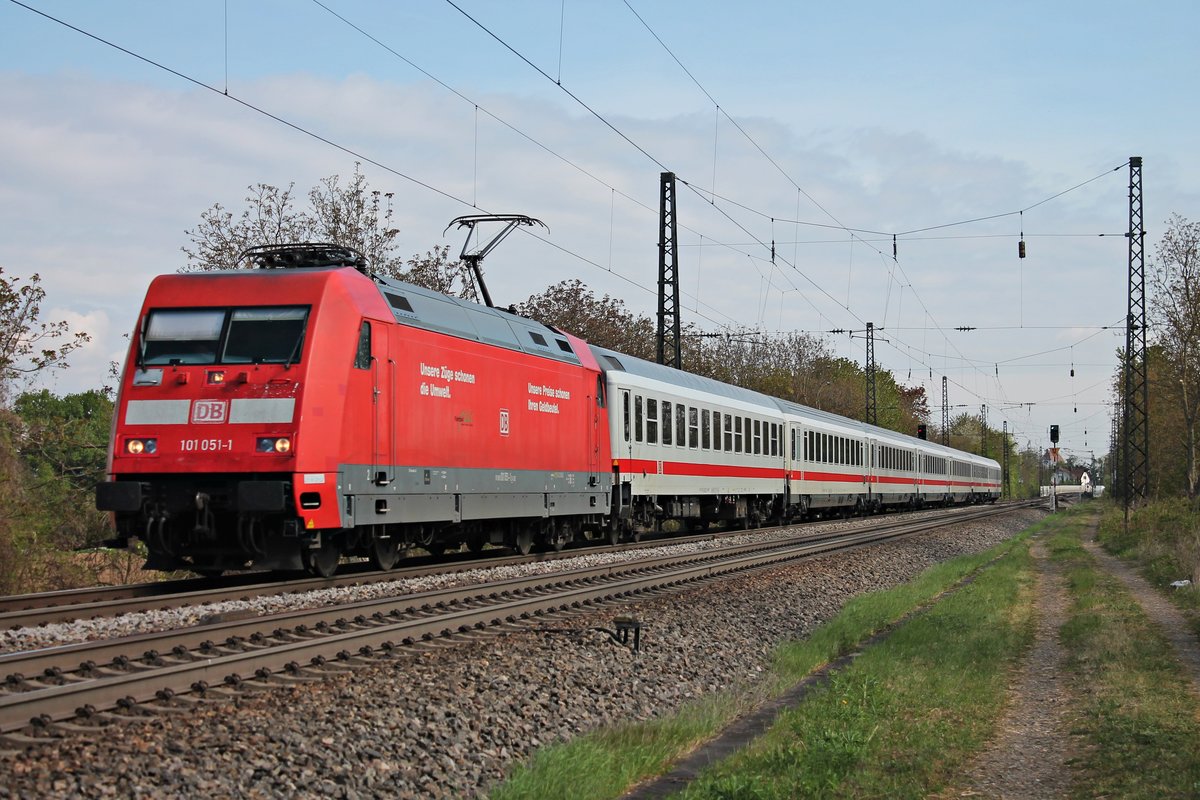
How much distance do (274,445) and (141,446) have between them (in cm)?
165

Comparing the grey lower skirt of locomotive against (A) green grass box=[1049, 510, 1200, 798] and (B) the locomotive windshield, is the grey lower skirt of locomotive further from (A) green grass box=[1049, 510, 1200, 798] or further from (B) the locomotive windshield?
(A) green grass box=[1049, 510, 1200, 798]

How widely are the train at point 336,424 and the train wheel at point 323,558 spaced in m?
0.02

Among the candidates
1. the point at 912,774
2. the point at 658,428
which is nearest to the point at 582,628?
the point at 912,774

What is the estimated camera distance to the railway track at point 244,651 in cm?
651

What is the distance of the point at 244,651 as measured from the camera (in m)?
8.70

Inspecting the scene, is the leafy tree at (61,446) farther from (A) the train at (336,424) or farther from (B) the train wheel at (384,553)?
(B) the train wheel at (384,553)

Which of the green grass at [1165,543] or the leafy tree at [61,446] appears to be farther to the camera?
the green grass at [1165,543]

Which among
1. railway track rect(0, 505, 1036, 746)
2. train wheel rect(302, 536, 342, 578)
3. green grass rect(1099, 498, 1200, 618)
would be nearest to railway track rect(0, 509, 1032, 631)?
train wheel rect(302, 536, 342, 578)

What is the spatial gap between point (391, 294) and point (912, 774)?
9.55 m

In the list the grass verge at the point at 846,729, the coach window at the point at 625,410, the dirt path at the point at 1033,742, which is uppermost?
the coach window at the point at 625,410

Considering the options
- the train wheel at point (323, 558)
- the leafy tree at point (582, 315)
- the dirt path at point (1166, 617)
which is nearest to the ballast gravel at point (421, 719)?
the train wheel at point (323, 558)

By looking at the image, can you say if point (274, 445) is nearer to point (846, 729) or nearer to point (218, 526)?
point (218, 526)

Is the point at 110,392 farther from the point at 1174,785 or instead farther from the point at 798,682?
the point at 1174,785

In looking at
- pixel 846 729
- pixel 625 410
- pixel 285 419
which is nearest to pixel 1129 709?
pixel 846 729
